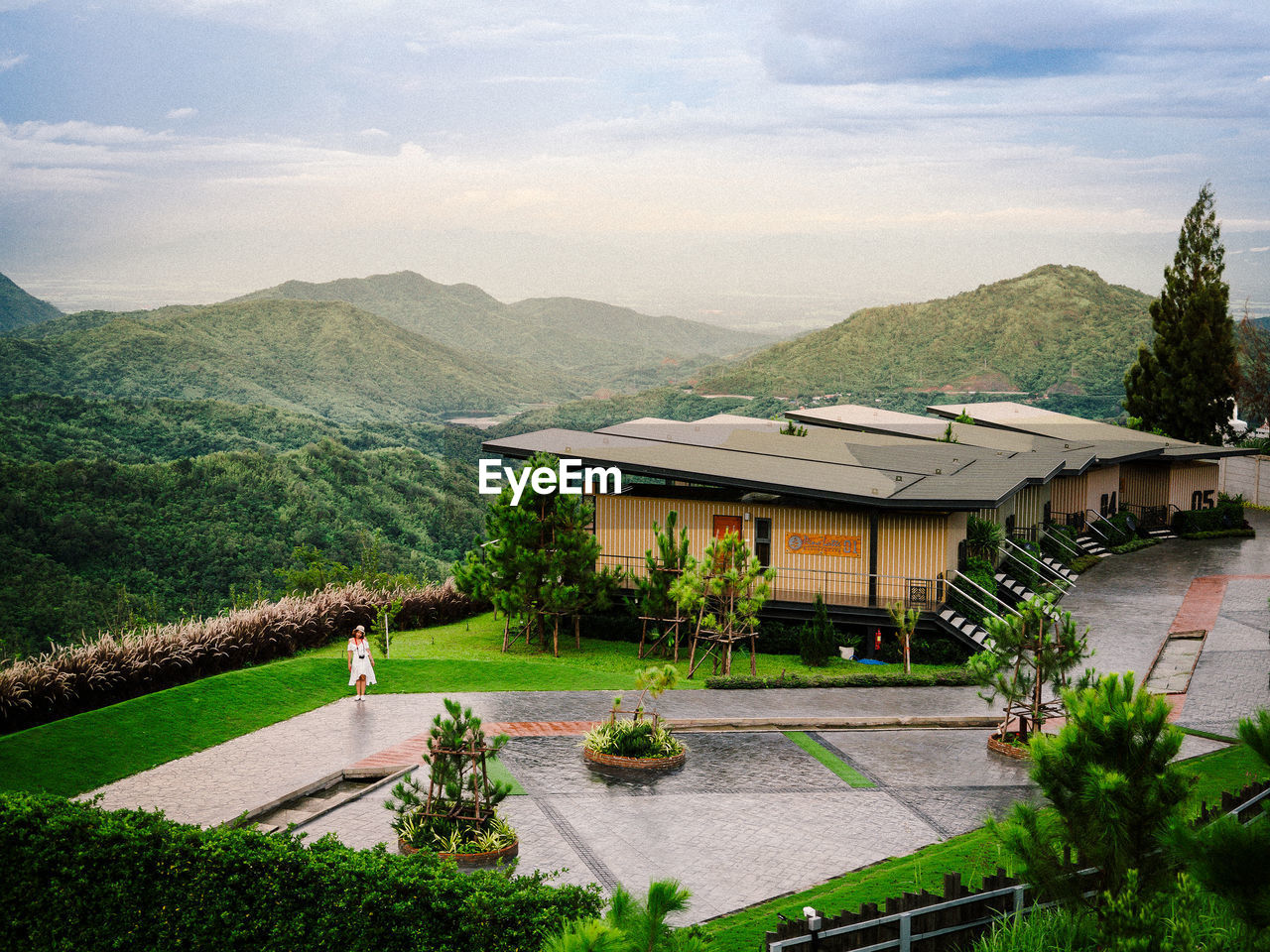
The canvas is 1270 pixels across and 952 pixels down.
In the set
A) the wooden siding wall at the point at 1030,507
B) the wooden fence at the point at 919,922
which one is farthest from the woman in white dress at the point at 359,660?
the wooden siding wall at the point at 1030,507

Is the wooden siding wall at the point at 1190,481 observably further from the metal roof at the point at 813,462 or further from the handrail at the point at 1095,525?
the metal roof at the point at 813,462

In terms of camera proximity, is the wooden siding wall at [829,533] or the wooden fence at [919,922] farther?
the wooden siding wall at [829,533]

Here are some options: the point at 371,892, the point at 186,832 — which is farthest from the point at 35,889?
the point at 371,892

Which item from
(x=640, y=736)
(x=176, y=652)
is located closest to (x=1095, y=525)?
(x=640, y=736)

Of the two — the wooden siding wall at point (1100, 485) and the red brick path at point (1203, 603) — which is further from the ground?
the wooden siding wall at point (1100, 485)

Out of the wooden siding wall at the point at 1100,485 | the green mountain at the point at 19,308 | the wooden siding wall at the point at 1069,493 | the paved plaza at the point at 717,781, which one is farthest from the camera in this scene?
the green mountain at the point at 19,308

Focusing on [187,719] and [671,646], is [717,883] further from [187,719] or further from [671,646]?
[671,646]
